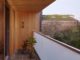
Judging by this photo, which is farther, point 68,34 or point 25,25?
point 68,34

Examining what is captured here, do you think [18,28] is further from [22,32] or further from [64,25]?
[64,25]

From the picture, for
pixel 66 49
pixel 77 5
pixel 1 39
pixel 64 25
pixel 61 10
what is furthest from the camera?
pixel 61 10

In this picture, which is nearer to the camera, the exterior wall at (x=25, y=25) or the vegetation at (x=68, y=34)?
the vegetation at (x=68, y=34)

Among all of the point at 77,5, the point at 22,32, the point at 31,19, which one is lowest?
the point at 22,32

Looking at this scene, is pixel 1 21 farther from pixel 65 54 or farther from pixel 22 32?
pixel 22 32

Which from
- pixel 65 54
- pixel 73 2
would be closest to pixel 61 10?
pixel 73 2

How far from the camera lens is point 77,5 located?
16.7 meters

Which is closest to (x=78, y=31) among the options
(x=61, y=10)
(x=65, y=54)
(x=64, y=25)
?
(x=64, y=25)

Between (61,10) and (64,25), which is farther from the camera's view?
(61,10)

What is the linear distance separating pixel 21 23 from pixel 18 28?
1.00ft

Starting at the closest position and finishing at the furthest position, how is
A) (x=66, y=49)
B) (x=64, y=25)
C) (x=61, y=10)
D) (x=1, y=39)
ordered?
(x=66, y=49) → (x=1, y=39) → (x=64, y=25) → (x=61, y=10)

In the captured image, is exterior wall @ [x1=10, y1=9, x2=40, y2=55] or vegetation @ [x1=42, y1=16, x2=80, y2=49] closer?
vegetation @ [x1=42, y1=16, x2=80, y2=49]

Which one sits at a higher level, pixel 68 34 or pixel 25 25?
pixel 25 25

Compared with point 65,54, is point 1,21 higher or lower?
higher
